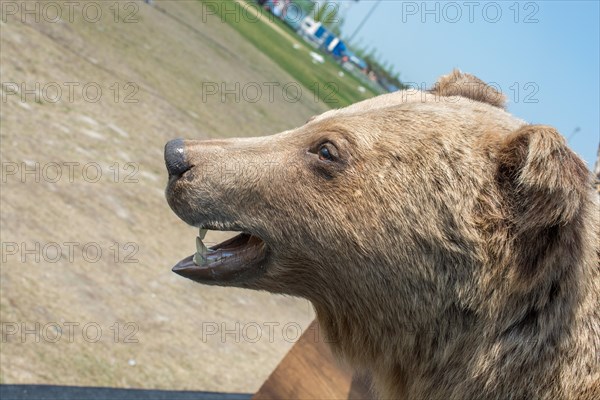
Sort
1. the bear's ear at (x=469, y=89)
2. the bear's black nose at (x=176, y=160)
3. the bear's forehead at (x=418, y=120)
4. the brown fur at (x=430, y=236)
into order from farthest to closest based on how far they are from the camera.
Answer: the bear's ear at (x=469, y=89), the bear's black nose at (x=176, y=160), the bear's forehead at (x=418, y=120), the brown fur at (x=430, y=236)

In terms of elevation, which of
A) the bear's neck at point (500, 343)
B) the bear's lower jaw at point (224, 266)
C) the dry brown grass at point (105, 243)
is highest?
the bear's neck at point (500, 343)

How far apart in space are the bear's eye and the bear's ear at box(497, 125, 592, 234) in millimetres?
A: 655

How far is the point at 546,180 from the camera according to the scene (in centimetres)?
229

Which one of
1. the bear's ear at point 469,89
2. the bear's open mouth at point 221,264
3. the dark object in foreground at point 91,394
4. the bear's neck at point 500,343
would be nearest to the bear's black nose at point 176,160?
the bear's open mouth at point 221,264

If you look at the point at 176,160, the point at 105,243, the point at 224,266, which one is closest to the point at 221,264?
the point at 224,266

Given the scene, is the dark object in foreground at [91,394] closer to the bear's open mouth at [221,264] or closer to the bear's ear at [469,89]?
the bear's open mouth at [221,264]

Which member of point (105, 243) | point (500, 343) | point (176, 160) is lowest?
point (105, 243)

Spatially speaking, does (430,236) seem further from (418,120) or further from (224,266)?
(224,266)

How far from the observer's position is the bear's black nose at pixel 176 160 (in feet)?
9.36

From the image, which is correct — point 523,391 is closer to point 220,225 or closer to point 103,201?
point 220,225

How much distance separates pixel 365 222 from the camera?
2.71m

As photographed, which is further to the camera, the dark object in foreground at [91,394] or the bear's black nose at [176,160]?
the dark object in foreground at [91,394]

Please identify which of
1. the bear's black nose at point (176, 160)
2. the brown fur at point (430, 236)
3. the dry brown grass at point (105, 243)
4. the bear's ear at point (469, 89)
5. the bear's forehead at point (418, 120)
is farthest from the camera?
the dry brown grass at point (105, 243)

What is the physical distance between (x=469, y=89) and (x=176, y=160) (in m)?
1.30
